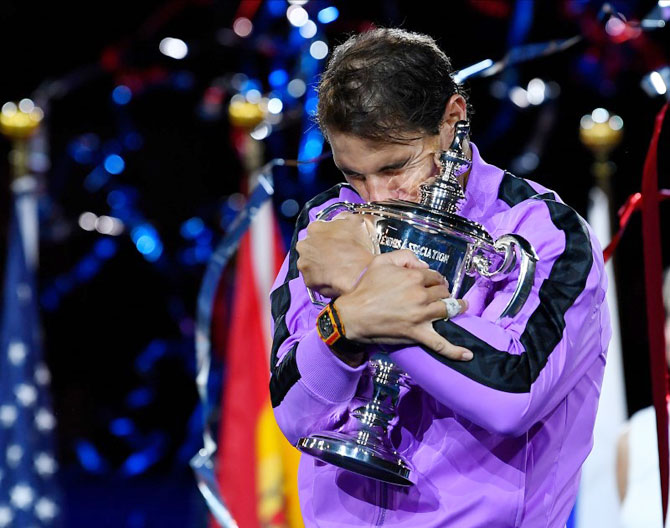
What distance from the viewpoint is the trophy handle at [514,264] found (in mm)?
1091

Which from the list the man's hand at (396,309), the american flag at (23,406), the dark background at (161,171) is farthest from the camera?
the dark background at (161,171)

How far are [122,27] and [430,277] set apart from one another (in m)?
4.40

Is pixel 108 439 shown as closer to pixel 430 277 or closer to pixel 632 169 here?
pixel 632 169

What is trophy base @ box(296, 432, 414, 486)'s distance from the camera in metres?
1.08

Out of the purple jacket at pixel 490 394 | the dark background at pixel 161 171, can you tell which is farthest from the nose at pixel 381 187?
the dark background at pixel 161 171

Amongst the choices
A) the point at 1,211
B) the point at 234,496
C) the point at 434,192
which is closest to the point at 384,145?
the point at 434,192

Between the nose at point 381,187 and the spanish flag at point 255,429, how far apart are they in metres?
2.08

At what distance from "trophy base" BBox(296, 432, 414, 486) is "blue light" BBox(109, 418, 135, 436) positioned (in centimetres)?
442

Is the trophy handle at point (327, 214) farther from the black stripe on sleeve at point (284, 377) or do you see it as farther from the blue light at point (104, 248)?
the blue light at point (104, 248)

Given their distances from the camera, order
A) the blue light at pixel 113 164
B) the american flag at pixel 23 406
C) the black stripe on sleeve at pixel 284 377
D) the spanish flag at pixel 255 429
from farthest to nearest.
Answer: the blue light at pixel 113 164 → the american flag at pixel 23 406 → the spanish flag at pixel 255 429 → the black stripe on sleeve at pixel 284 377

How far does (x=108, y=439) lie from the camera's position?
5582 mm

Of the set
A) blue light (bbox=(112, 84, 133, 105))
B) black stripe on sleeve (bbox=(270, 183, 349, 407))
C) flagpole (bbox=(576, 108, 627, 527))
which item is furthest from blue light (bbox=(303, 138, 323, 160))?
blue light (bbox=(112, 84, 133, 105))

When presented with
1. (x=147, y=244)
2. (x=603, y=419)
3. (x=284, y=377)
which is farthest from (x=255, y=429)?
(x=284, y=377)

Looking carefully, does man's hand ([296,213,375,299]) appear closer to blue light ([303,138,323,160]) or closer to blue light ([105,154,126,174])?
blue light ([303,138,323,160])
